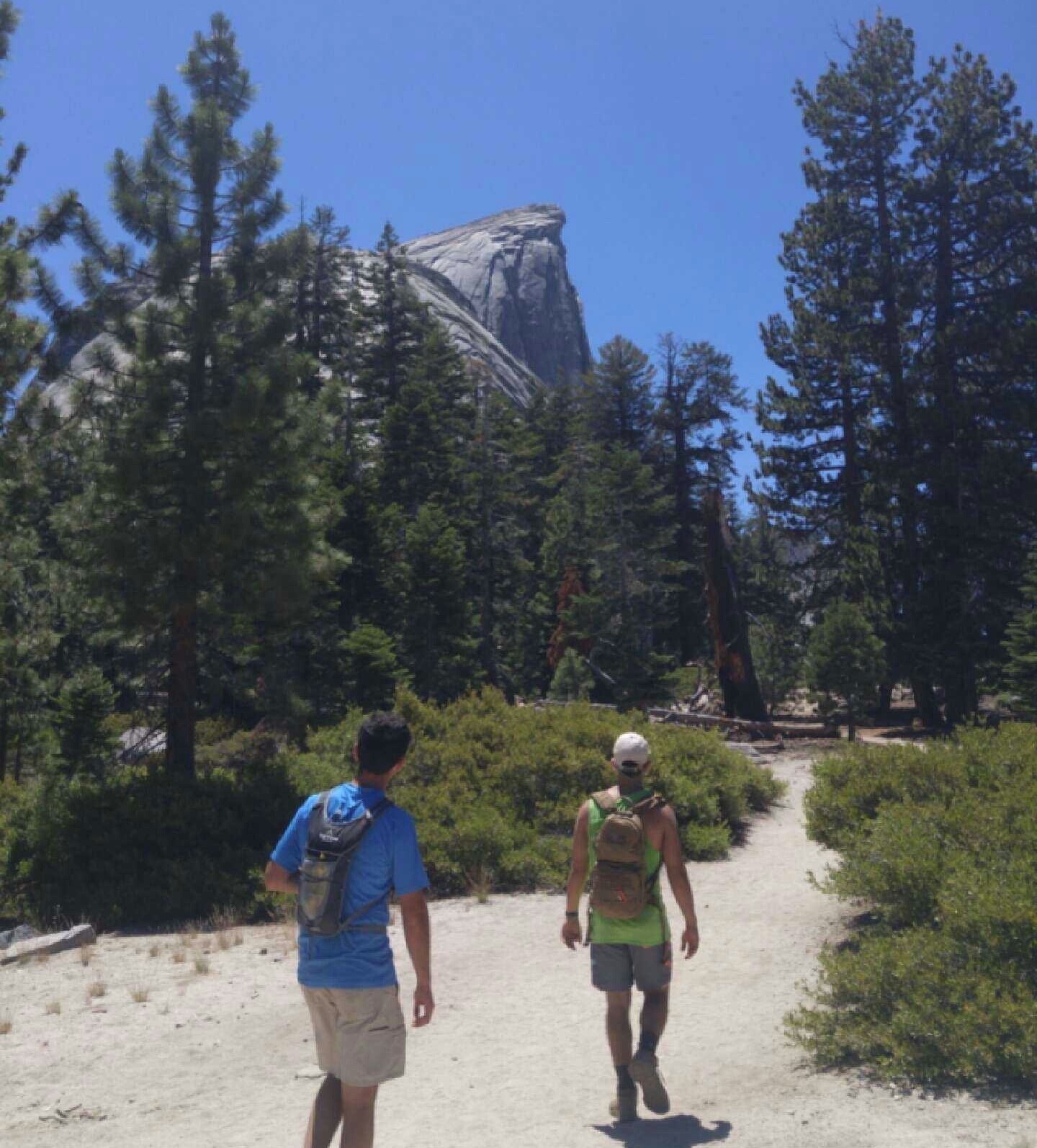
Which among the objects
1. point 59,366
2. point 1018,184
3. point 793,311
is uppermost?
point 1018,184

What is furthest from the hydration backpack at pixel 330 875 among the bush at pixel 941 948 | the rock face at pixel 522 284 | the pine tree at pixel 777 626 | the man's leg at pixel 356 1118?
the rock face at pixel 522 284

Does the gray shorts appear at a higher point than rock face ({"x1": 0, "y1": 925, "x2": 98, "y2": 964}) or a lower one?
higher

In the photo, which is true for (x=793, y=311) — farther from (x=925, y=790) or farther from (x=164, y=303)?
(x=925, y=790)

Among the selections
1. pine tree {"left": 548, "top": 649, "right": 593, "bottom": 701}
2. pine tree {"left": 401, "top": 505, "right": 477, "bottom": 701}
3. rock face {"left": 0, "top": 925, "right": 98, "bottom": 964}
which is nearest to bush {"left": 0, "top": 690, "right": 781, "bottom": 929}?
rock face {"left": 0, "top": 925, "right": 98, "bottom": 964}

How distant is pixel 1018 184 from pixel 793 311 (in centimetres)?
664

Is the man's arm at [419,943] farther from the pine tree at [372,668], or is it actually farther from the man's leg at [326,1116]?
the pine tree at [372,668]

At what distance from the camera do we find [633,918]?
4910 millimetres

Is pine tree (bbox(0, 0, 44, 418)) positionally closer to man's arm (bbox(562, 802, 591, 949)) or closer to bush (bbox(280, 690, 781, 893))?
bush (bbox(280, 690, 781, 893))

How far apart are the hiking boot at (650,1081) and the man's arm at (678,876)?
1.66ft

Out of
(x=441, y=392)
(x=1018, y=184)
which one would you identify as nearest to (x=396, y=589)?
(x=441, y=392)

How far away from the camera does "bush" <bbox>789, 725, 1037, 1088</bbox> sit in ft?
16.4

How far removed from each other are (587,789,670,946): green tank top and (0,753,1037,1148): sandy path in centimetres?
83

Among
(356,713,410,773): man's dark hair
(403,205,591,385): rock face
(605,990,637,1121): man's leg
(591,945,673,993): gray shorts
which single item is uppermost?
(403,205,591,385): rock face

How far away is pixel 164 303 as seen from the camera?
15.3 metres
